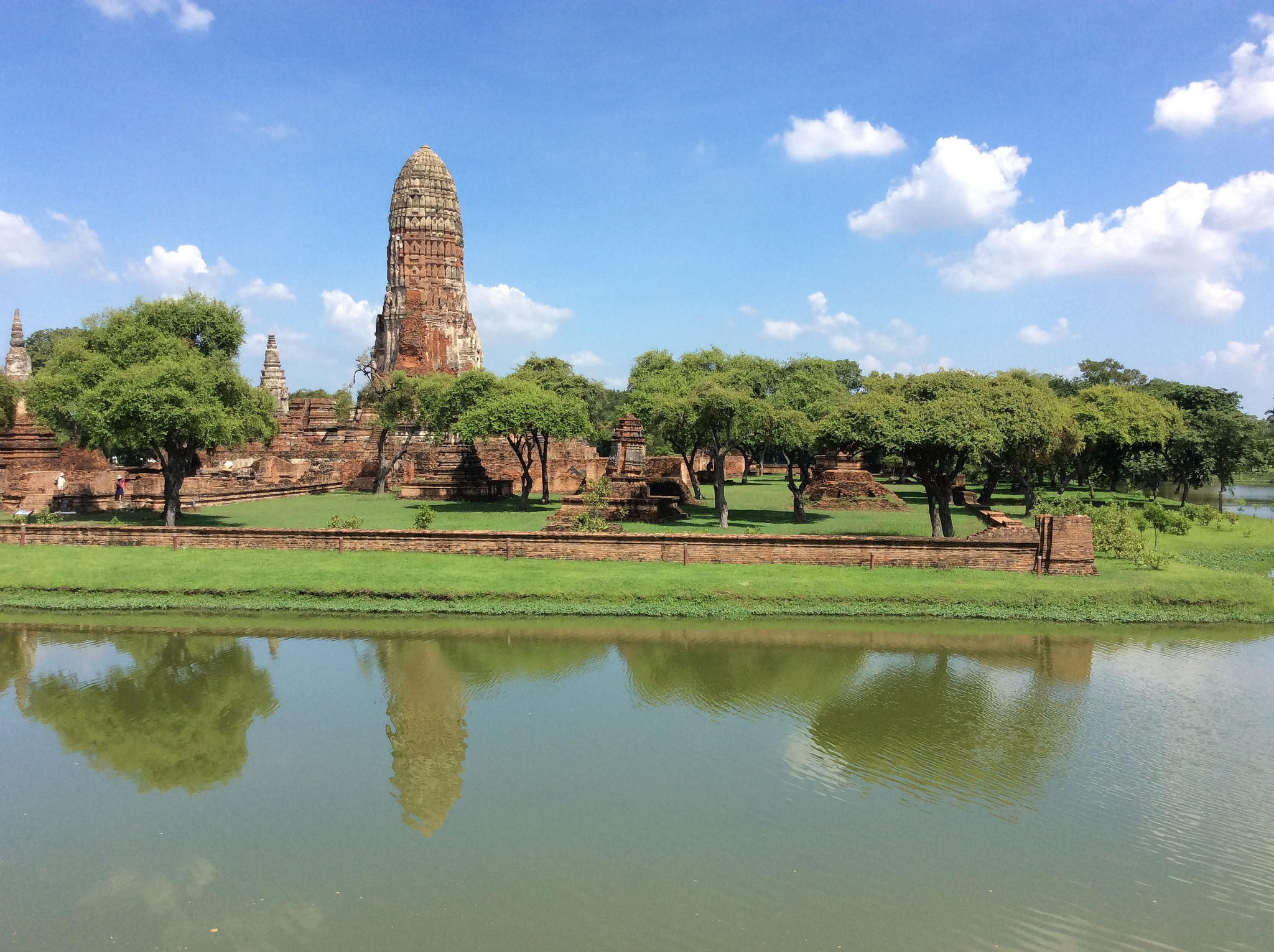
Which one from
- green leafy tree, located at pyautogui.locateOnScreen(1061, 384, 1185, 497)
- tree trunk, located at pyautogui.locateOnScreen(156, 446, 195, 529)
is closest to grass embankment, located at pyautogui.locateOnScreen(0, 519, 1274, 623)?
tree trunk, located at pyautogui.locateOnScreen(156, 446, 195, 529)

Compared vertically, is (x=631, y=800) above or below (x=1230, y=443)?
below

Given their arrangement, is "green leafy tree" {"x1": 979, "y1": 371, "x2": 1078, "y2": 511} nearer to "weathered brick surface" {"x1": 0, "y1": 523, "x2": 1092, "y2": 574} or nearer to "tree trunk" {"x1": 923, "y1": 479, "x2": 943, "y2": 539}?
"tree trunk" {"x1": 923, "y1": 479, "x2": 943, "y2": 539}

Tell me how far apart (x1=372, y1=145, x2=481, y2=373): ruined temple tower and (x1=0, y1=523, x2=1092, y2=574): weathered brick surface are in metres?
38.2

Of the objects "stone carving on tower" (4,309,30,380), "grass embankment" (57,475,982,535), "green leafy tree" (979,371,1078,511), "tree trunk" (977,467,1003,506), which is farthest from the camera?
"stone carving on tower" (4,309,30,380)

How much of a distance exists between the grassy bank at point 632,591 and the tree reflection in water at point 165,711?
2403 mm

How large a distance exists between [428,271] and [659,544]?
145 feet

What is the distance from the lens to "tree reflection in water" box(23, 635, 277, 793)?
8.20 meters

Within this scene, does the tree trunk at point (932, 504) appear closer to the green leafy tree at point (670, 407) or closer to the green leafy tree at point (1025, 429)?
the green leafy tree at point (1025, 429)

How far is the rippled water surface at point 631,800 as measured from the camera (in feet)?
18.6

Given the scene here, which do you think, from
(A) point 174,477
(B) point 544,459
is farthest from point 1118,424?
(A) point 174,477

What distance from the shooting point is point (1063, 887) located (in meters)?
6.12

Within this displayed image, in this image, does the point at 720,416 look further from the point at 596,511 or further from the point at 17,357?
the point at 17,357

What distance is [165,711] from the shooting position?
969cm

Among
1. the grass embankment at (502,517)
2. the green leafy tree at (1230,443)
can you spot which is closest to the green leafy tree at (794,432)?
the grass embankment at (502,517)
